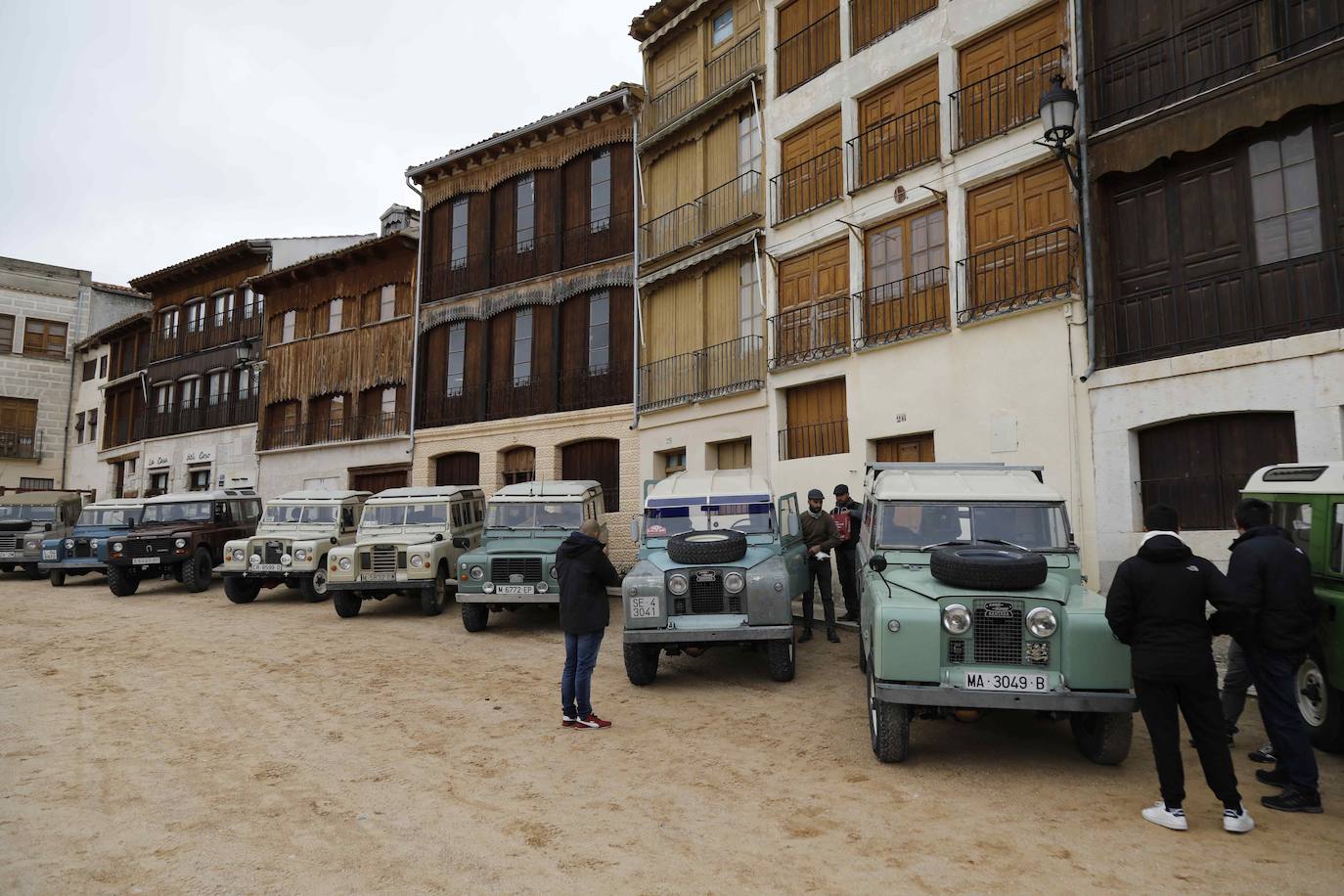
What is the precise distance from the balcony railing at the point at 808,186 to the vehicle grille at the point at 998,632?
422 inches

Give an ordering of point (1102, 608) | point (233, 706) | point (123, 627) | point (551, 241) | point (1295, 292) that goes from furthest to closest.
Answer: point (551, 241) → point (123, 627) → point (1295, 292) → point (233, 706) → point (1102, 608)

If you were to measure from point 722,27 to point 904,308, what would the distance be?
8708mm

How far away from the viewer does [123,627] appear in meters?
12.8

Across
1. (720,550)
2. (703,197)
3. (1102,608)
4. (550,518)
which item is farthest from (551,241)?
(1102,608)

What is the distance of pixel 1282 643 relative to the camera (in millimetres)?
4992

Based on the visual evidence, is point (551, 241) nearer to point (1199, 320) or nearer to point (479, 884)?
point (1199, 320)

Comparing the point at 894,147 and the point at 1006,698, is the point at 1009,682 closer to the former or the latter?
the point at 1006,698

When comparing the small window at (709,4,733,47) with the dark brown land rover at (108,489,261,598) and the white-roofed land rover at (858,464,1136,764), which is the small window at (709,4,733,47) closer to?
the dark brown land rover at (108,489,261,598)

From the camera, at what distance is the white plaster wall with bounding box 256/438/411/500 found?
24.2 meters

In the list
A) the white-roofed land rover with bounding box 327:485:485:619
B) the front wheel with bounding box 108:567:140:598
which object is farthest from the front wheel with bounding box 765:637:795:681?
the front wheel with bounding box 108:567:140:598

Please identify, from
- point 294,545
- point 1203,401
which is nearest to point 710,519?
point 1203,401

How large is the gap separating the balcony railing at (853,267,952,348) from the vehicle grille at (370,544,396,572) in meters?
8.41

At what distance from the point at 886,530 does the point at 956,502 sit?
A: 0.64 meters

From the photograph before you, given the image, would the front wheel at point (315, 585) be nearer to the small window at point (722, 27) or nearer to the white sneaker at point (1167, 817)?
the small window at point (722, 27)
